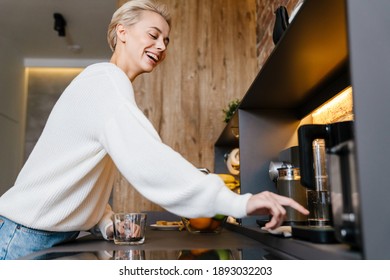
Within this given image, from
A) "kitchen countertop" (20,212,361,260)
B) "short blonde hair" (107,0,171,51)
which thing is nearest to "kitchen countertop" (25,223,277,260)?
"kitchen countertop" (20,212,361,260)

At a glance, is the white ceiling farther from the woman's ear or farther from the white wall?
the woman's ear

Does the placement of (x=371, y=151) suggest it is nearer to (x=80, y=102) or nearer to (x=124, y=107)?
(x=124, y=107)

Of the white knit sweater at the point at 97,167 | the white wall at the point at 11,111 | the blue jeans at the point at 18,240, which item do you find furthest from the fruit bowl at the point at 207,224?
the white wall at the point at 11,111

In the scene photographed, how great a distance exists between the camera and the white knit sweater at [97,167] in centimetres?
62

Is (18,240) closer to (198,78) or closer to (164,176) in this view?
(164,176)

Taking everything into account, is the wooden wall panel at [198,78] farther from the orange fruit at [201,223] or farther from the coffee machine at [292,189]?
the coffee machine at [292,189]

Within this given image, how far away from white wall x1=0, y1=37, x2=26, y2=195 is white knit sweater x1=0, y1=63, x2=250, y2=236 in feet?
10.7

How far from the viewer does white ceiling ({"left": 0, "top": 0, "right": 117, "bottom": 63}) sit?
3002 mm

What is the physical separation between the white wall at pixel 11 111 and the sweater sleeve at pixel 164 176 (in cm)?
350

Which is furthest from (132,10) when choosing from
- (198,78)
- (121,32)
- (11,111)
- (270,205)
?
(11,111)

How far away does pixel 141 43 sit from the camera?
1.02 m

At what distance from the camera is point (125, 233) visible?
90cm

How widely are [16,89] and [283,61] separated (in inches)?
150
